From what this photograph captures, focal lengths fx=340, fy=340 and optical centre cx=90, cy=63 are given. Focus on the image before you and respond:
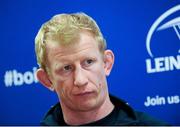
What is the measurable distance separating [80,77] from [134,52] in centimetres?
59

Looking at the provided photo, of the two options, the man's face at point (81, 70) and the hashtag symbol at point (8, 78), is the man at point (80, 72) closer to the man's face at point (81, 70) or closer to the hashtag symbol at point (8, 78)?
the man's face at point (81, 70)

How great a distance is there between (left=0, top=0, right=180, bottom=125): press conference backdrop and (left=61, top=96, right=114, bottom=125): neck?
0.48m

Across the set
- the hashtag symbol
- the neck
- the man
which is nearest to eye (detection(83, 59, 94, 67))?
the man

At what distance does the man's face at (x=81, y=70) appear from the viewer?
1.35 metres

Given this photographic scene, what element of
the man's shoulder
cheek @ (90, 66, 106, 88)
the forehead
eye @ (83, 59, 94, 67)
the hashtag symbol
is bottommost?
the man's shoulder

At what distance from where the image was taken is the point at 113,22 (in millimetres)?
1870

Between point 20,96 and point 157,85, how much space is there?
77 centimetres

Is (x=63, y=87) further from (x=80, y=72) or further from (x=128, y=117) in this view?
(x=128, y=117)

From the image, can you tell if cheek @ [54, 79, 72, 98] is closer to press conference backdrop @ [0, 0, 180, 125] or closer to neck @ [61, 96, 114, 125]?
neck @ [61, 96, 114, 125]

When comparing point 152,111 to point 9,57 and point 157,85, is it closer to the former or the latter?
point 157,85

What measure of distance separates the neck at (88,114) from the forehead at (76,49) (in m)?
0.21

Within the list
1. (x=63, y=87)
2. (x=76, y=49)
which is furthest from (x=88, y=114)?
(x=76, y=49)

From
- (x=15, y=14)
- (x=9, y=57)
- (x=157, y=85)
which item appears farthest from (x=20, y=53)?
(x=157, y=85)

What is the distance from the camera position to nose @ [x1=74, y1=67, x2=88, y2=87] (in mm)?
1351
